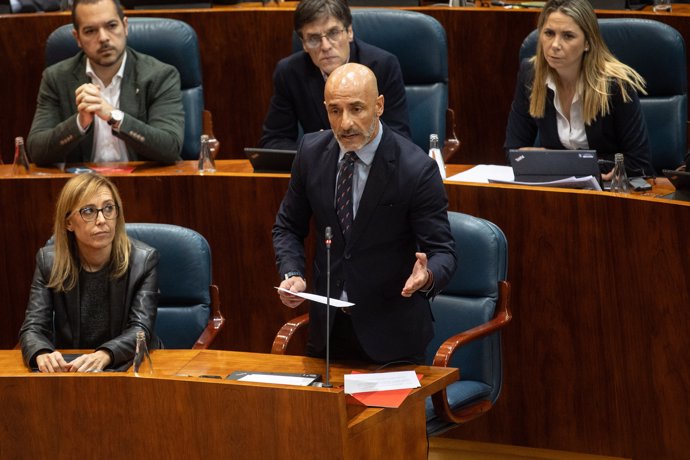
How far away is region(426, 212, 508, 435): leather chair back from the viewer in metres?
2.90

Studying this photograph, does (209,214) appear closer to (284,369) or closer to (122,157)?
(122,157)

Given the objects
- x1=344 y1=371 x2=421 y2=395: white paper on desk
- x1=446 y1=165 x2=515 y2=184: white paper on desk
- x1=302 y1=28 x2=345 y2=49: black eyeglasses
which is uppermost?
x1=302 y1=28 x2=345 y2=49: black eyeglasses

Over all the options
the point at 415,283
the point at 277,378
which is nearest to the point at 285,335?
the point at 277,378

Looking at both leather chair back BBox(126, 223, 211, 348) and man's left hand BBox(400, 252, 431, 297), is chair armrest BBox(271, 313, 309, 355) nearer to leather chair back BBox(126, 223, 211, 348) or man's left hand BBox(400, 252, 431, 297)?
leather chair back BBox(126, 223, 211, 348)

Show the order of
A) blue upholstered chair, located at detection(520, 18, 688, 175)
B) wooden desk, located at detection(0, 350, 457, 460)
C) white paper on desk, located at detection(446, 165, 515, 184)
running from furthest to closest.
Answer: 1. blue upholstered chair, located at detection(520, 18, 688, 175)
2. white paper on desk, located at detection(446, 165, 515, 184)
3. wooden desk, located at detection(0, 350, 457, 460)

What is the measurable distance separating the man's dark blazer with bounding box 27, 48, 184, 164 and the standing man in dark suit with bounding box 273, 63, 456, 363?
1115 mm

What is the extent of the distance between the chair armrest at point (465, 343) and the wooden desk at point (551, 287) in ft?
0.83

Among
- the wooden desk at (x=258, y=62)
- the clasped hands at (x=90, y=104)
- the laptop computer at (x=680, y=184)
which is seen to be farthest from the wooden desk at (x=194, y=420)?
the wooden desk at (x=258, y=62)

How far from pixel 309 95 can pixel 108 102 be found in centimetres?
61

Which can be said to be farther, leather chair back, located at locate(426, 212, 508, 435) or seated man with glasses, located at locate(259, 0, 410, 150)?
seated man with glasses, located at locate(259, 0, 410, 150)

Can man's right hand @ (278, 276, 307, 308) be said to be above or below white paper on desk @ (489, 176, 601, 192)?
below

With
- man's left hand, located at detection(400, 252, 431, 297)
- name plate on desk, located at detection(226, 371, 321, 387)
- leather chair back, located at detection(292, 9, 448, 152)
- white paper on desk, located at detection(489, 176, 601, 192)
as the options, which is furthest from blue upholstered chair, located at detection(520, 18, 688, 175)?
name plate on desk, located at detection(226, 371, 321, 387)

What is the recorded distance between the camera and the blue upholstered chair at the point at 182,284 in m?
3.02

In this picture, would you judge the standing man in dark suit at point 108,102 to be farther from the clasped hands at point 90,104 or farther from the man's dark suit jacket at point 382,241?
the man's dark suit jacket at point 382,241
